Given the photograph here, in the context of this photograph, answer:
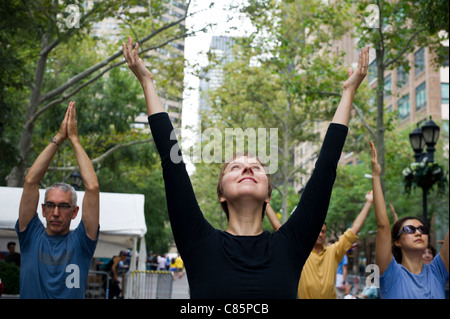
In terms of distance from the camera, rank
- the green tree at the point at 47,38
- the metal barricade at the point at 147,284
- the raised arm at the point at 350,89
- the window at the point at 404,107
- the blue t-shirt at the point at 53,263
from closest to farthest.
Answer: the raised arm at the point at 350,89 < the blue t-shirt at the point at 53,263 < the green tree at the point at 47,38 < the metal barricade at the point at 147,284 < the window at the point at 404,107

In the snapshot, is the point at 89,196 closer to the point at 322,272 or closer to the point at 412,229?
the point at 412,229

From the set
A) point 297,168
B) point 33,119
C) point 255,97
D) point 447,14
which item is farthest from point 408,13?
point 297,168

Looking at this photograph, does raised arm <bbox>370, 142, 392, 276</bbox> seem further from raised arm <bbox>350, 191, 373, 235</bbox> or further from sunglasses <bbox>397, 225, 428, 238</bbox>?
raised arm <bbox>350, 191, 373, 235</bbox>

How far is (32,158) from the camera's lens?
2012 centimetres

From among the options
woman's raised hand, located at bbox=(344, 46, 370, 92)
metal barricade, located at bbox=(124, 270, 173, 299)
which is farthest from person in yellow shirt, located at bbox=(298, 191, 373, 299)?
metal barricade, located at bbox=(124, 270, 173, 299)

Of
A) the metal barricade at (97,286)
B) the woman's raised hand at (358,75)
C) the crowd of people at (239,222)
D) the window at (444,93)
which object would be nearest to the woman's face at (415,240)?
the crowd of people at (239,222)

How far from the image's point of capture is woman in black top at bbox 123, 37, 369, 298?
1.84m

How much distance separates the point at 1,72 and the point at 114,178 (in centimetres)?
1536

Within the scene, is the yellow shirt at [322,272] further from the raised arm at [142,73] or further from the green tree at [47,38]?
the green tree at [47,38]

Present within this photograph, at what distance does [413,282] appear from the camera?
12.0 feet

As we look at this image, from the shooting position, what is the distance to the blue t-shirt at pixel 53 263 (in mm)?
3242

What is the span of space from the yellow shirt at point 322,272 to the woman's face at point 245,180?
299cm

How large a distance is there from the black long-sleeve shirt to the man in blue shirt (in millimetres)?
1430

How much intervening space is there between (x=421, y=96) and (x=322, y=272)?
3939cm
